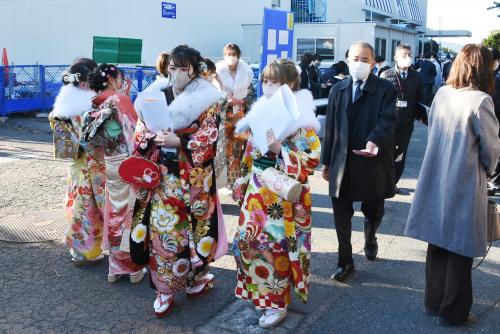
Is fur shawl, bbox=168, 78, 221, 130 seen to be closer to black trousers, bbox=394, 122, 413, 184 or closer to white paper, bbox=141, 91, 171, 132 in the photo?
white paper, bbox=141, 91, 171, 132

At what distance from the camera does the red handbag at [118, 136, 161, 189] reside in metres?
3.55

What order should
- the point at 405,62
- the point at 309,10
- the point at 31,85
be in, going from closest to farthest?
the point at 405,62
the point at 31,85
the point at 309,10

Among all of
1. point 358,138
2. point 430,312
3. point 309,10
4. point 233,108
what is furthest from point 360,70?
point 309,10

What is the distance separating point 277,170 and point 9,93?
10.9 meters

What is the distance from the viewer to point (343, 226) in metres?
4.17

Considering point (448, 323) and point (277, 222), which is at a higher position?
point (277, 222)

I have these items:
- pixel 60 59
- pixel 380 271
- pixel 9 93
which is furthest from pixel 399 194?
pixel 60 59

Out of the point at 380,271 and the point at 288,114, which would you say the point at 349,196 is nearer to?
the point at 380,271

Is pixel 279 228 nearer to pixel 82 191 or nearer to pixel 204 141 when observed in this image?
pixel 204 141

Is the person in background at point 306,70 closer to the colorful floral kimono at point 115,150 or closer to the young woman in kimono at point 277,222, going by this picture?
the colorful floral kimono at point 115,150

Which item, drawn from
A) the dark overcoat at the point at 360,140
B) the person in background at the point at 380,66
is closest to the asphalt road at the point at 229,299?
the dark overcoat at the point at 360,140

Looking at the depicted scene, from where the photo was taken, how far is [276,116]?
3332 millimetres

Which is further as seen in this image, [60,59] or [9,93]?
[60,59]

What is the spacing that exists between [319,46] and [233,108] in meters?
17.0
